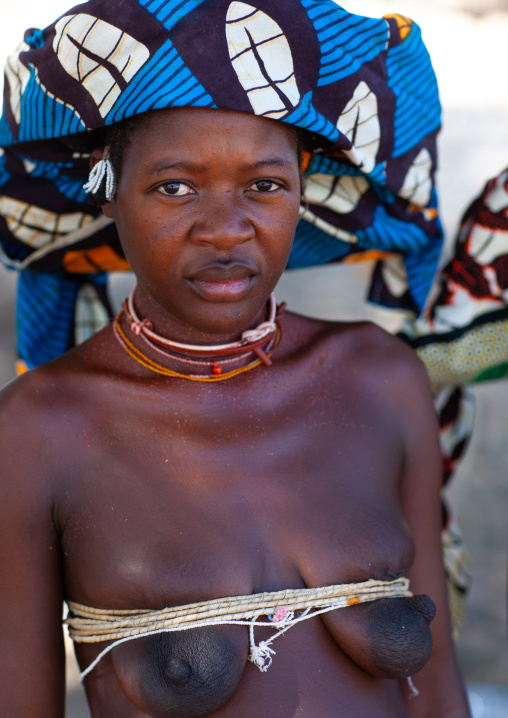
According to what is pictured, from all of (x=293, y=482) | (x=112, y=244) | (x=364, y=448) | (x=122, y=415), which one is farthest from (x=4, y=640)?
(x=112, y=244)

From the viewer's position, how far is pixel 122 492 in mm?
1594

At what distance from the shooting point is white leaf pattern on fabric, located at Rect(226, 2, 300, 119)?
147 cm

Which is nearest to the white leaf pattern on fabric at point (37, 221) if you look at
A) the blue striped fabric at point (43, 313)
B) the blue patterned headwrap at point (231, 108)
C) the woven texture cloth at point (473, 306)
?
the blue patterned headwrap at point (231, 108)

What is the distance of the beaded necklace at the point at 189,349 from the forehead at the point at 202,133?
0.37m

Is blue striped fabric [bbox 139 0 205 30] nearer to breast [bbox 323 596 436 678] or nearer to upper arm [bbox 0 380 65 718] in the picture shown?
upper arm [bbox 0 380 65 718]

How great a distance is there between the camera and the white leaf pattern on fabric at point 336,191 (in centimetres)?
195

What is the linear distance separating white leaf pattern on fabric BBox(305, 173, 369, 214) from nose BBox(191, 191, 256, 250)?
A: 50 cm

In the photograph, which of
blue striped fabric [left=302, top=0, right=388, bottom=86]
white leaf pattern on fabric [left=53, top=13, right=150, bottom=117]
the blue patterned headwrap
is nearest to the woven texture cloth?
the blue patterned headwrap

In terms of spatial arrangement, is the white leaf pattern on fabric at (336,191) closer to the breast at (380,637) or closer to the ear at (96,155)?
the ear at (96,155)

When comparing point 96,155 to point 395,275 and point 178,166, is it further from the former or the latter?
point 395,275

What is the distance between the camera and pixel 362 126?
1758 mm

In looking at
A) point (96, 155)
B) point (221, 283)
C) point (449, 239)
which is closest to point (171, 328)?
point (221, 283)

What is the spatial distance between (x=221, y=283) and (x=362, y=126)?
0.50m

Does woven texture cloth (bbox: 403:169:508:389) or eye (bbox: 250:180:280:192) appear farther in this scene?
woven texture cloth (bbox: 403:169:508:389)
